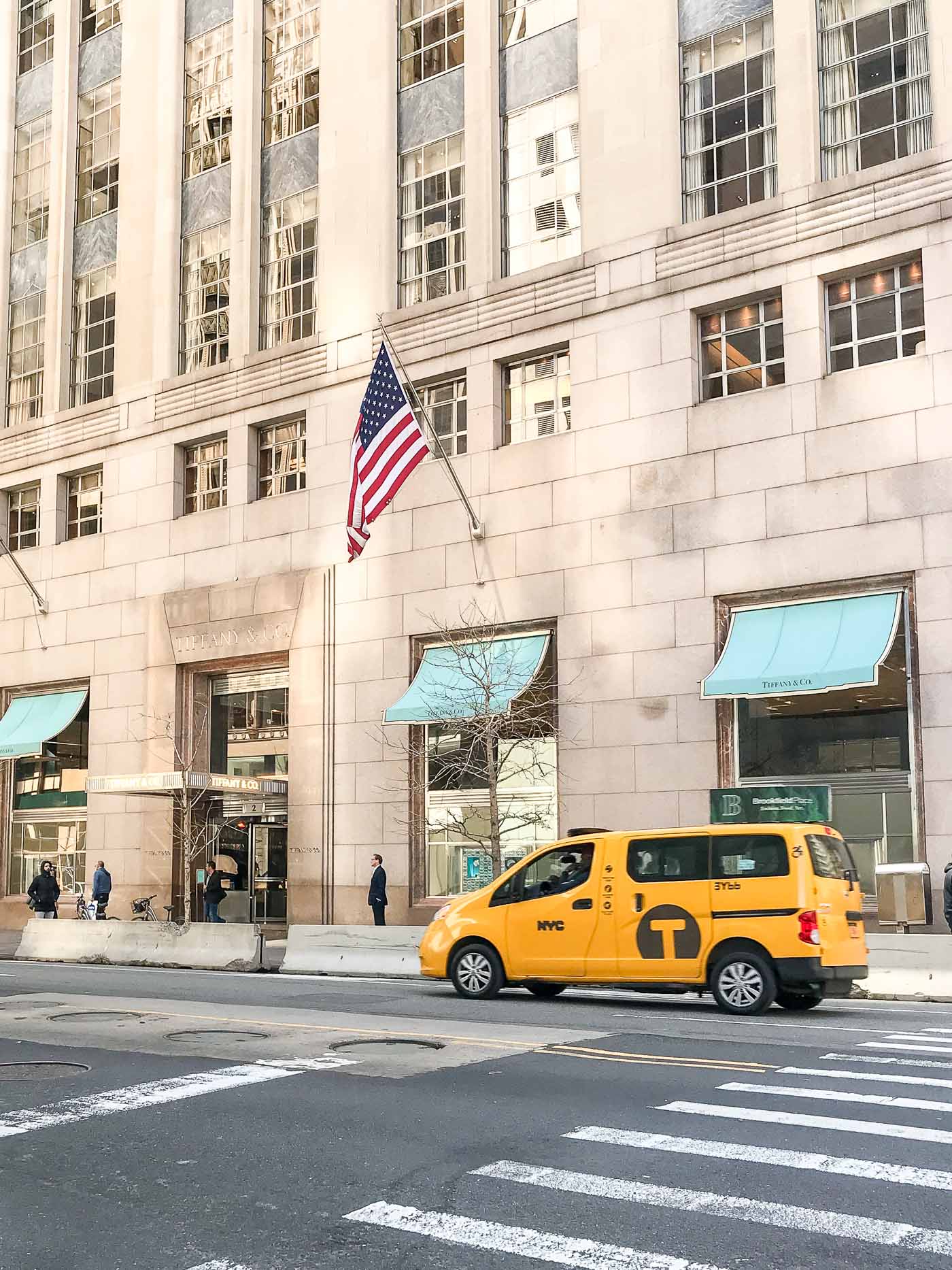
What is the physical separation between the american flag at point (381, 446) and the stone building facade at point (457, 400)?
2.84 m

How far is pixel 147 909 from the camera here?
28.6 m

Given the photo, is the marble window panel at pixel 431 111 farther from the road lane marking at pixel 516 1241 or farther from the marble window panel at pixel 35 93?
the road lane marking at pixel 516 1241

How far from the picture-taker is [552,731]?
24.8 metres

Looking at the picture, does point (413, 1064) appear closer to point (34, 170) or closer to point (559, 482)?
point (559, 482)

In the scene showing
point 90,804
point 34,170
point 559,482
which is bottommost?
point 90,804

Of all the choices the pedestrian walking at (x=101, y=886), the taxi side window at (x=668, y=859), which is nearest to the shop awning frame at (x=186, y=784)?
the pedestrian walking at (x=101, y=886)

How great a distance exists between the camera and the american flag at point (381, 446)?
23.6 meters

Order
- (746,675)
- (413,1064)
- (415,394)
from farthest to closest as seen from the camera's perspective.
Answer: (415,394), (746,675), (413,1064)

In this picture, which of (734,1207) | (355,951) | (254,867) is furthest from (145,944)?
(734,1207)

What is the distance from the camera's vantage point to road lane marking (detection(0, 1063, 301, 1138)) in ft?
26.2

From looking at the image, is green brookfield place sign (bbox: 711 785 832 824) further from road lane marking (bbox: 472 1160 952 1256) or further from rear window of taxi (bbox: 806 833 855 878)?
road lane marking (bbox: 472 1160 952 1256)

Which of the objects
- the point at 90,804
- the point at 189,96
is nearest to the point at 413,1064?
the point at 90,804

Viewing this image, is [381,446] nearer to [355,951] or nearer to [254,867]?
[355,951]

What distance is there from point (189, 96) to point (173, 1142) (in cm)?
3127
